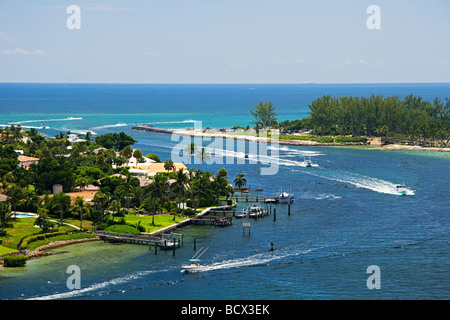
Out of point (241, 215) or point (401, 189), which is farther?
point (401, 189)

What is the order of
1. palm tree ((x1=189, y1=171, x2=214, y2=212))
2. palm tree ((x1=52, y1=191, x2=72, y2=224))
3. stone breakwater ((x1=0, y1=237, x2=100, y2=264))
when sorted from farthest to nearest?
palm tree ((x1=189, y1=171, x2=214, y2=212)), palm tree ((x1=52, y1=191, x2=72, y2=224)), stone breakwater ((x1=0, y1=237, x2=100, y2=264))

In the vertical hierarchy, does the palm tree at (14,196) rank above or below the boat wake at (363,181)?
above

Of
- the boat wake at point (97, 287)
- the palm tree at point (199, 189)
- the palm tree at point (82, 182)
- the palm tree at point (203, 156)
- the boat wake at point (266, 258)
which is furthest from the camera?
the palm tree at point (203, 156)

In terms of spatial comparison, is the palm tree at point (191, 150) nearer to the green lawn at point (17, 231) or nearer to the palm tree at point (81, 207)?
the palm tree at point (81, 207)

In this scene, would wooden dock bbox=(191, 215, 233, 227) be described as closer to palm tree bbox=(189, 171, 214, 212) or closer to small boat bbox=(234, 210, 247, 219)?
palm tree bbox=(189, 171, 214, 212)

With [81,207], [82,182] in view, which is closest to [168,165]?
[82,182]

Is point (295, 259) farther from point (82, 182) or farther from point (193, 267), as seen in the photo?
point (82, 182)

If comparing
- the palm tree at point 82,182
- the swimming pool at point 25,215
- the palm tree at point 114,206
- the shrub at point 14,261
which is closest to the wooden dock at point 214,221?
the palm tree at point 114,206

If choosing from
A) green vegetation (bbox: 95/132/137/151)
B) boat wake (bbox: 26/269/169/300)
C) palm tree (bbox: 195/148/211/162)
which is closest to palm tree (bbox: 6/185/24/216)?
boat wake (bbox: 26/269/169/300)

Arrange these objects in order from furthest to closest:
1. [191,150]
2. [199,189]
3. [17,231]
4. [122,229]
A: [191,150] < [199,189] < [122,229] < [17,231]
